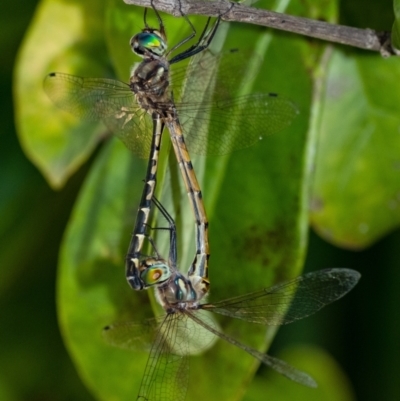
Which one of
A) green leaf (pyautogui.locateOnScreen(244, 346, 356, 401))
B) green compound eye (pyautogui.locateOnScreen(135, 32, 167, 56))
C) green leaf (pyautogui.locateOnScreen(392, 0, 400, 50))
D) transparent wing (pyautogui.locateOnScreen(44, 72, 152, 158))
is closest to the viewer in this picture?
green leaf (pyautogui.locateOnScreen(392, 0, 400, 50))

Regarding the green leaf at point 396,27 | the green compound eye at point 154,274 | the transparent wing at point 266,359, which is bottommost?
the transparent wing at point 266,359

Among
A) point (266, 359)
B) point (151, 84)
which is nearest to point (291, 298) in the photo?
point (266, 359)

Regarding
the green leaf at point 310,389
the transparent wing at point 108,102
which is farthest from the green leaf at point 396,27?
the green leaf at point 310,389

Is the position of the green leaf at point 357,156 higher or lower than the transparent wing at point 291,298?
higher

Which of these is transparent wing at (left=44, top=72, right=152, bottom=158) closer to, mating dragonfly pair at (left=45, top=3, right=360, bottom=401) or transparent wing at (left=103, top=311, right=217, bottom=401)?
mating dragonfly pair at (left=45, top=3, right=360, bottom=401)

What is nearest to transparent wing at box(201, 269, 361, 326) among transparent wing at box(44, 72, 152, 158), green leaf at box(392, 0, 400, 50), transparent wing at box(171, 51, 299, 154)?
transparent wing at box(171, 51, 299, 154)

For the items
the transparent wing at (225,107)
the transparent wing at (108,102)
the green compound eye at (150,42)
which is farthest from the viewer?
the transparent wing at (108,102)

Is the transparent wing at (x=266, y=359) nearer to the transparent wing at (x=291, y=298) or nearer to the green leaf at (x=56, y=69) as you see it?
the transparent wing at (x=291, y=298)

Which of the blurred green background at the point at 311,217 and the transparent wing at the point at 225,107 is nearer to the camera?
the transparent wing at the point at 225,107
